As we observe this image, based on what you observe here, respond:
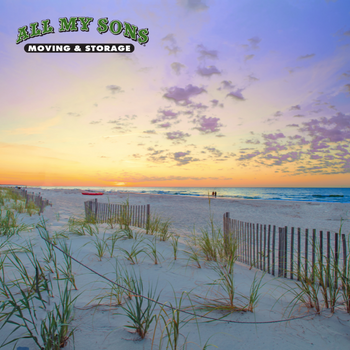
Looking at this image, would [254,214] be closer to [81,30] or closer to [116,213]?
[116,213]

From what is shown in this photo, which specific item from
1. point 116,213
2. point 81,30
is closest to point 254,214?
point 116,213

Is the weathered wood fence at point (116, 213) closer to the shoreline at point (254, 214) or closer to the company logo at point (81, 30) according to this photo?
the shoreline at point (254, 214)

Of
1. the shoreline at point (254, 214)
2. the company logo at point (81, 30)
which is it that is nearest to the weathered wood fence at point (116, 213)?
the shoreline at point (254, 214)

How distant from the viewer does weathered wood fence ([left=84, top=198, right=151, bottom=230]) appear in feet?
25.4

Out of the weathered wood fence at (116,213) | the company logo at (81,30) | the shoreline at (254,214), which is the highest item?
the company logo at (81,30)

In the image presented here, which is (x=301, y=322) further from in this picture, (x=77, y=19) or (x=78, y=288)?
(x=77, y=19)

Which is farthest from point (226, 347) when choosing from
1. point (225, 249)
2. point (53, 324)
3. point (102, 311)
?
point (225, 249)

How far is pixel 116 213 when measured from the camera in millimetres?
8758

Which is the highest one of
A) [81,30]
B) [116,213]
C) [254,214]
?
[81,30]

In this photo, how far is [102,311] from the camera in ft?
8.43

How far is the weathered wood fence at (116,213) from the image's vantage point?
7727 mm

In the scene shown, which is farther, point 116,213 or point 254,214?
point 254,214

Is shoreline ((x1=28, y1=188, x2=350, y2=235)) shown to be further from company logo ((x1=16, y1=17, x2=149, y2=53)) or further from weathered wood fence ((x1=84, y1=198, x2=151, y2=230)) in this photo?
company logo ((x1=16, y1=17, x2=149, y2=53))

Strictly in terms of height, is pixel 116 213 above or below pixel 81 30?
below
